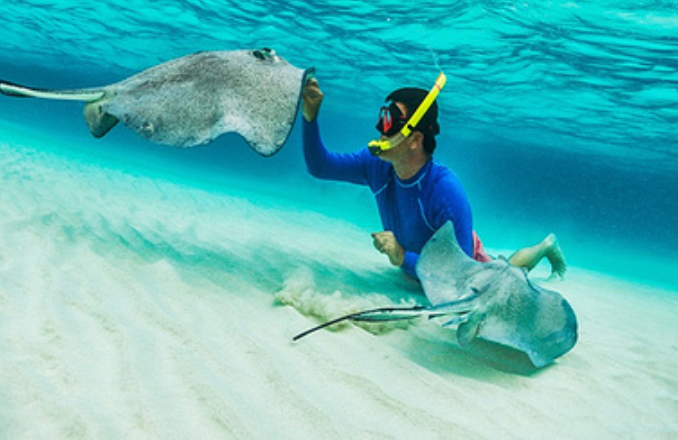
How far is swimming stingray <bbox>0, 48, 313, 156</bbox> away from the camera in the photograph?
250 centimetres

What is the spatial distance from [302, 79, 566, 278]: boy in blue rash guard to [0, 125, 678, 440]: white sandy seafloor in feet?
2.09

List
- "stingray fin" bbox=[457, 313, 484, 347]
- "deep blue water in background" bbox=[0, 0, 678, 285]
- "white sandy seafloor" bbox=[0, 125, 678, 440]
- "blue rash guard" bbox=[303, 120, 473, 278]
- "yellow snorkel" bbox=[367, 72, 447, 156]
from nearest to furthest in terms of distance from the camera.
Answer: "white sandy seafloor" bbox=[0, 125, 678, 440] → "stingray fin" bbox=[457, 313, 484, 347] → "yellow snorkel" bbox=[367, 72, 447, 156] → "blue rash guard" bbox=[303, 120, 473, 278] → "deep blue water in background" bbox=[0, 0, 678, 285]

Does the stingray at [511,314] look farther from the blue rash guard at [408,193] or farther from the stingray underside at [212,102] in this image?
the stingray underside at [212,102]

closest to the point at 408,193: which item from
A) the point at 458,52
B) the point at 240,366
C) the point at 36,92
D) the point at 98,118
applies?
the point at 240,366

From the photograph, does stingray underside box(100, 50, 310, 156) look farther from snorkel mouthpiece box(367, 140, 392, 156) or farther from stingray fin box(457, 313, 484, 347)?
stingray fin box(457, 313, 484, 347)

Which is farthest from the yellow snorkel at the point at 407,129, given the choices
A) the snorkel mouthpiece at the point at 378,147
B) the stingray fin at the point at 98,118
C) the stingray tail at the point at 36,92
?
the stingray tail at the point at 36,92

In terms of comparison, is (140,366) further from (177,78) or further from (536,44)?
(536,44)

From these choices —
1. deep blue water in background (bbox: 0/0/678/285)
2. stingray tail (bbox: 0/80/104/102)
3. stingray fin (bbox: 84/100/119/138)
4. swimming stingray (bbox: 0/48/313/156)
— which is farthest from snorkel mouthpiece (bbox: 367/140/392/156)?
deep blue water in background (bbox: 0/0/678/285)

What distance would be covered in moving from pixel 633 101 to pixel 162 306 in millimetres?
17247

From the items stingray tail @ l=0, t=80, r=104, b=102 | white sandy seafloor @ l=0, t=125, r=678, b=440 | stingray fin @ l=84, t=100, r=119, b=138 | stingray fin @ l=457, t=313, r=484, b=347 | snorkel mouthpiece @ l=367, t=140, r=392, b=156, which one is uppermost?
stingray tail @ l=0, t=80, r=104, b=102

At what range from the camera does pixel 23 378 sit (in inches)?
62.5

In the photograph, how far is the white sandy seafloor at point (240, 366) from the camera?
1.61 meters

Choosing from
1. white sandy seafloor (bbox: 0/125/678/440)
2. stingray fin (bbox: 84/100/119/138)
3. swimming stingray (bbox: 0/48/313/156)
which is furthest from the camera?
stingray fin (bbox: 84/100/119/138)

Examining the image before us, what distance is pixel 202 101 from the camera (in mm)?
2682
